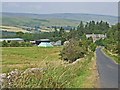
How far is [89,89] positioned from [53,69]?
443 centimetres

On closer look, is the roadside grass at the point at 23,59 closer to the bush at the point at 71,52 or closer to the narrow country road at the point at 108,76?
the bush at the point at 71,52

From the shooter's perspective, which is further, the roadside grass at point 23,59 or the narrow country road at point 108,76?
the roadside grass at point 23,59

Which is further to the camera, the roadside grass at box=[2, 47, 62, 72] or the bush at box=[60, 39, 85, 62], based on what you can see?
the bush at box=[60, 39, 85, 62]

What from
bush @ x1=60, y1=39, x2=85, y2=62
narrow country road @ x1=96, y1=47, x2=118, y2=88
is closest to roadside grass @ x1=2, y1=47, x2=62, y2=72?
bush @ x1=60, y1=39, x2=85, y2=62

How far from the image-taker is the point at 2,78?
373 inches

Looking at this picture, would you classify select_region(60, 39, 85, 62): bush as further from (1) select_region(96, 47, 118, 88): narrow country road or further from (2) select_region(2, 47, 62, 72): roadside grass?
(1) select_region(96, 47, 118, 88): narrow country road

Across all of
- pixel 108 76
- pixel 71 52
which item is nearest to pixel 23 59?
pixel 71 52

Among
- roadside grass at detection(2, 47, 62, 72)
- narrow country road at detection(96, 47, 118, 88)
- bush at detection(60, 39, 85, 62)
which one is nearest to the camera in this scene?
narrow country road at detection(96, 47, 118, 88)

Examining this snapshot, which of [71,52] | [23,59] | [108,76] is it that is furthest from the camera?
[23,59]

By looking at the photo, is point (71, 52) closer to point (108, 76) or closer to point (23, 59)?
point (23, 59)

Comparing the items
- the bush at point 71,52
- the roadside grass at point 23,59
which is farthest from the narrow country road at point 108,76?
the bush at point 71,52

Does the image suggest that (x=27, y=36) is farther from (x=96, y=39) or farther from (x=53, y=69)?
(x=53, y=69)

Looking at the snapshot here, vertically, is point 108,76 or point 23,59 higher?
point 108,76

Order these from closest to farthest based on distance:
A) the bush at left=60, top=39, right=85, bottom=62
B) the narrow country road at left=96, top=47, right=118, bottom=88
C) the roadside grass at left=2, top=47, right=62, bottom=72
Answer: the narrow country road at left=96, top=47, right=118, bottom=88 < the roadside grass at left=2, top=47, right=62, bottom=72 < the bush at left=60, top=39, right=85, bottom=62
